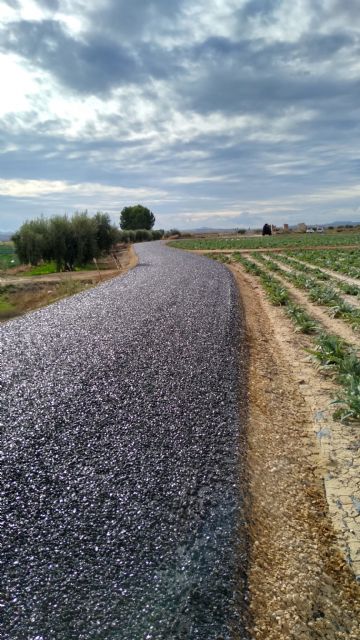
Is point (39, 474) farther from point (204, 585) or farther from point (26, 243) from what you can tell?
point (26, 243)

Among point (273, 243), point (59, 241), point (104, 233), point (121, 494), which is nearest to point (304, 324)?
point (121, 494)

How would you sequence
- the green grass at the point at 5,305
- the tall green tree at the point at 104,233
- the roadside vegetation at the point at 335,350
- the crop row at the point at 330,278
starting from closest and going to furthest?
the roadside vegetation at the point at 335,350
the crop row at the point at 330,278
the green grass at the point at 5,305
the tall green tree at the point at 104,233

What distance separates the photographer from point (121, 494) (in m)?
3.60

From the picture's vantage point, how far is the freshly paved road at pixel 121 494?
2.54 m

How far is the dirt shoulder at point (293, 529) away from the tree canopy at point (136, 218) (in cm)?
10520

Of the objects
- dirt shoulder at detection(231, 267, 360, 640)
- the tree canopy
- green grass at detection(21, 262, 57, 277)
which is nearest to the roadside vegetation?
dirt shoulder at detection(231, 267, 360, 640)

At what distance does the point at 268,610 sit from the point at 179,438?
2.05m

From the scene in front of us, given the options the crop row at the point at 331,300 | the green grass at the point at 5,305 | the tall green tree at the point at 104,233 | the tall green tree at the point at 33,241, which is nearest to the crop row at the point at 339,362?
the crop row at the point at 331,300

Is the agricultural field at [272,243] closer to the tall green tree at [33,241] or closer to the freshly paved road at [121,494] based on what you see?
the tall green tree at [33,241]

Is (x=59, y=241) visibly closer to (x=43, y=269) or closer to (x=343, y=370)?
(x=43, y=269)

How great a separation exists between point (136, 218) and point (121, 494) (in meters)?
109

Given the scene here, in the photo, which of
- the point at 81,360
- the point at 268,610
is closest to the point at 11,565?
the point at 268,610

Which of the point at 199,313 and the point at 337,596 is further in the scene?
the point at 199,313

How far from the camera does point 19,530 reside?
10.4 ft
